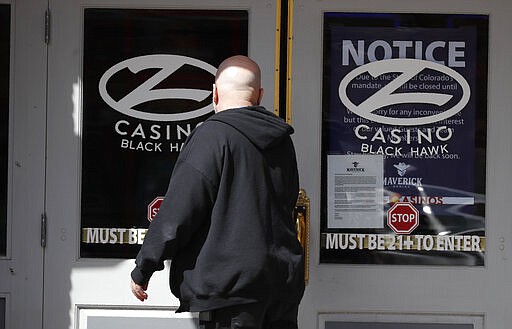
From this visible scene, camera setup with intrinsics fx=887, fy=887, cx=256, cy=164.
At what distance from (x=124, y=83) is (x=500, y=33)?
80.4 inches

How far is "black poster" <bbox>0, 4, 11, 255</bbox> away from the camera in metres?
4.84

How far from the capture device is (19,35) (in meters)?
4.82

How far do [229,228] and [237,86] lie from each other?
24.0 inches

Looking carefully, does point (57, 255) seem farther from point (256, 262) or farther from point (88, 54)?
point (256, 262)

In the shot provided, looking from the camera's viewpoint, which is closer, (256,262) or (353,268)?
(256,262)

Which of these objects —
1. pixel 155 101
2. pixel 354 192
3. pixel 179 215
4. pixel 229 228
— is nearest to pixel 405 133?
pixel 354 192

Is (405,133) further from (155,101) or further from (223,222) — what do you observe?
(223,222)

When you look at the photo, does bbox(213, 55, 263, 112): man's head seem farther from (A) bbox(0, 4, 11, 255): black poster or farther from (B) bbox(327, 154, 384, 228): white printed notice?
(A) bbox(0, 4, 11, 255): black poster

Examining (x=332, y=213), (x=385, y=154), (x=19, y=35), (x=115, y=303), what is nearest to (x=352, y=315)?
(x=332, y=213)

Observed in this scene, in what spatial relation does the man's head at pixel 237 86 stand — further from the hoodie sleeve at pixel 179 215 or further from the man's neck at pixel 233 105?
the hoodie sleeve at pixel 179 215

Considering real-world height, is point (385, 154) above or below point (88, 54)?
below

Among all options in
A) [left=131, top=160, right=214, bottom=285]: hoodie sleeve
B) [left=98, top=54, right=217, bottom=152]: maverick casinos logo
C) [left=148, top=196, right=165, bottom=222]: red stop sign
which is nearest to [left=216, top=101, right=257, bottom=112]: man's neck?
[left=131, top=160, right=214, bottom=285]: hoodie sleeve

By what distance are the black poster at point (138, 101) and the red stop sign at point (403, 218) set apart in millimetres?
1123

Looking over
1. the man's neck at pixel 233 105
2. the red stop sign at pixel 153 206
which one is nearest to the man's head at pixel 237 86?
the man's neck at pixel 233 105
